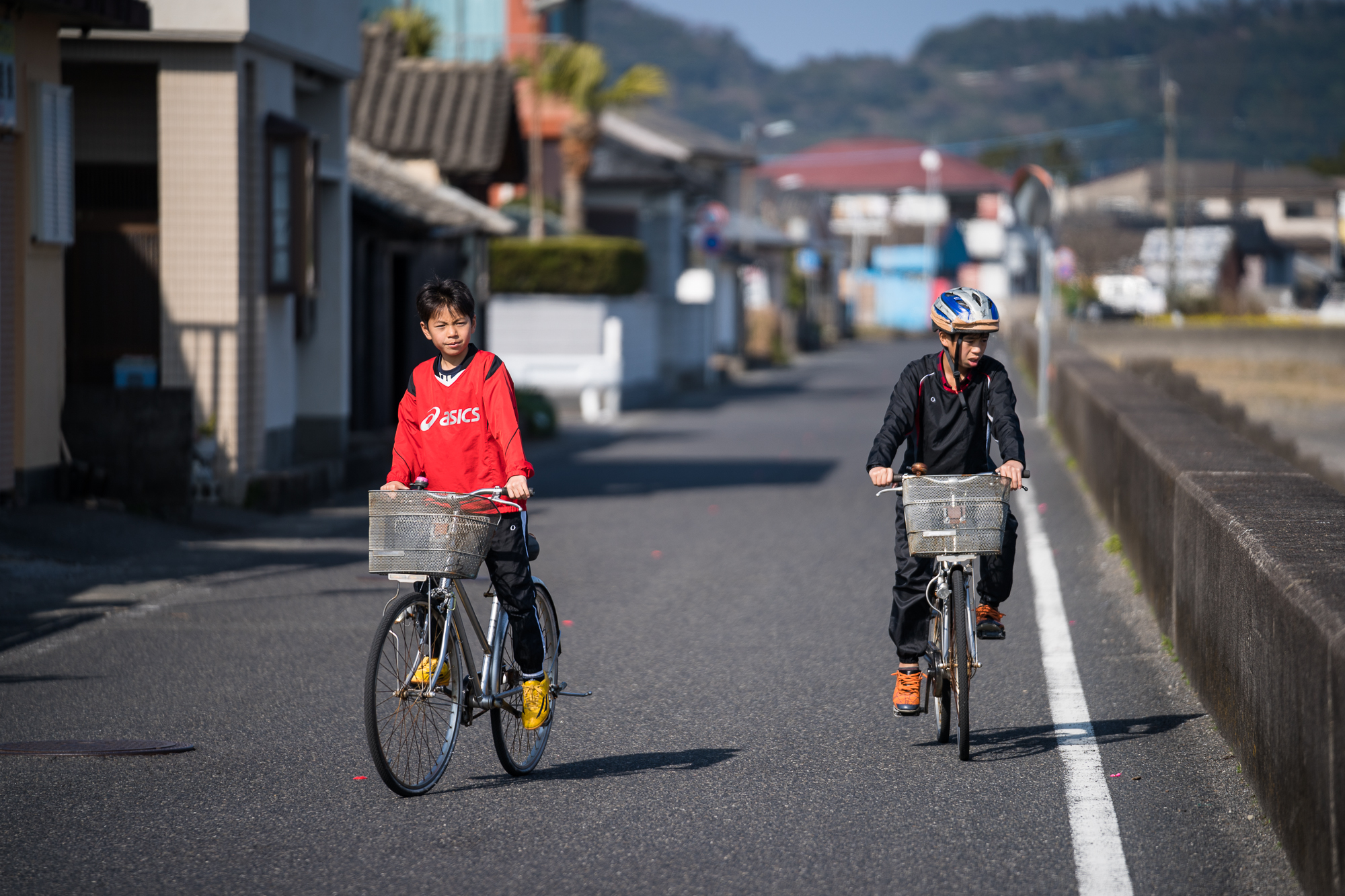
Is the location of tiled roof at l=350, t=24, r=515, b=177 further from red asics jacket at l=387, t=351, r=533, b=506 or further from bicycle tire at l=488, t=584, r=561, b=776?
red asics jacket at l=387, t=351, r=533, b=506

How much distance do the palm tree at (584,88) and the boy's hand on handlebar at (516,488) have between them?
2822cm

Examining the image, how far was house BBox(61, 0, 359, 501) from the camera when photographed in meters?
13.9

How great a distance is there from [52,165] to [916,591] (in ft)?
28.7

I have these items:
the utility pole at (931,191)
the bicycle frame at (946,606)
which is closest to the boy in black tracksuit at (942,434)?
the bicycle frame at (946,606)

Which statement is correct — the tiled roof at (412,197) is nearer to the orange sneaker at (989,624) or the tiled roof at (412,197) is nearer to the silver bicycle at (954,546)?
the orange sneaker at (989,624)

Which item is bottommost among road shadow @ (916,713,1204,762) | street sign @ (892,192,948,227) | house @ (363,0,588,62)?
road shadow @ (916,713,1204,762)

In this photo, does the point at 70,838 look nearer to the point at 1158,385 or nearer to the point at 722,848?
the point at 722,848

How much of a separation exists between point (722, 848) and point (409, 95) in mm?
21056

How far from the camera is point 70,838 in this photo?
526 centimetres

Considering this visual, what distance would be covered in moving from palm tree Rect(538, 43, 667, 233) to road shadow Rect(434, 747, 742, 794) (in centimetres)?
2786

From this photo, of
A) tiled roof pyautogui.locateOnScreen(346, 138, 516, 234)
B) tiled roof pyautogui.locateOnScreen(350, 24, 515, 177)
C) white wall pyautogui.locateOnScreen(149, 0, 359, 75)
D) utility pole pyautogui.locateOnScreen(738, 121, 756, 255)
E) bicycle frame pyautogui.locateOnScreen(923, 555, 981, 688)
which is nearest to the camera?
bicycle frame pyautogui.locateOnScreen(923, 555, 981, 688)

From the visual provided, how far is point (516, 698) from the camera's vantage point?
601 centimetres

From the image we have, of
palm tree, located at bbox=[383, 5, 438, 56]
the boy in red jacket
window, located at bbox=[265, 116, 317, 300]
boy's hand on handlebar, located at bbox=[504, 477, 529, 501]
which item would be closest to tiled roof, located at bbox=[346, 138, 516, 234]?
window, located at bbox=[265, 116, 317, 300]

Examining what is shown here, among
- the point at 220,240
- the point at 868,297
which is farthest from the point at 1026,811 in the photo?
Answer: the point at 868,297
